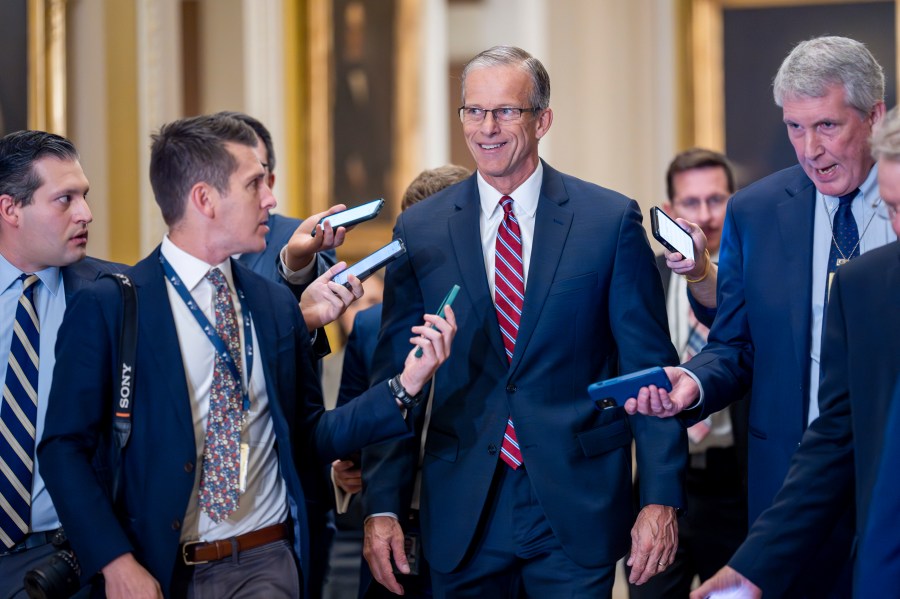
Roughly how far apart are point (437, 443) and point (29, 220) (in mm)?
1257

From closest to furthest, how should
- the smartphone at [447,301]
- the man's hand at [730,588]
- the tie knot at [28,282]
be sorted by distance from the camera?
the man's hand at [730,588] < the smartphone at [447,301] < the tie knot at [28,282]

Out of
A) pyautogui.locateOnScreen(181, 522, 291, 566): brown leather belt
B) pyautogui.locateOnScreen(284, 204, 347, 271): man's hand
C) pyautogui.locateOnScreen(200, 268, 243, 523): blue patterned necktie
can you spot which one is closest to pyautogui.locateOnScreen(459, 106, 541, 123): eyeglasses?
pyautogui.locateOnScreen(284, 204, 347, 271): man's hand

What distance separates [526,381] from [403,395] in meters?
0.31

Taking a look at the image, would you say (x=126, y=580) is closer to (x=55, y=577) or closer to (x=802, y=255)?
(x=55, y=577)

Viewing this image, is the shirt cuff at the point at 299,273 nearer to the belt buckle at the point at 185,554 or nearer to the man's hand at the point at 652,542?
the belt buckle at the point at 185,554

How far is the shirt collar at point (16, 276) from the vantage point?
3232 mm

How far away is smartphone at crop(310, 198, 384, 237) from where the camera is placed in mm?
3250

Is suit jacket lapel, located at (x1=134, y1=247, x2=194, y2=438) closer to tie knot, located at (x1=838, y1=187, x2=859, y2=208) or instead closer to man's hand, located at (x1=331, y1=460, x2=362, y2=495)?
man's hand, located at (x1=331, y1=460, x2=362, y2=495)

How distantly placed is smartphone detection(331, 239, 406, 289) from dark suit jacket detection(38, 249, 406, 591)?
332mm

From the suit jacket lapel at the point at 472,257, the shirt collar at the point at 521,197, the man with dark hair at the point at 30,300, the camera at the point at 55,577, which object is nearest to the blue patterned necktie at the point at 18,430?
the man with dark hair at the point at 30,300

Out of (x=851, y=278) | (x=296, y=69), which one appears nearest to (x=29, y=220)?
(x=851, y=278)

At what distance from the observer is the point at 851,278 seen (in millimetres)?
2381

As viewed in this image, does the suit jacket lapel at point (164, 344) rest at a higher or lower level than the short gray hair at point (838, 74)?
lower

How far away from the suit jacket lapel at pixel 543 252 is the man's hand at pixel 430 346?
7.9 inches
